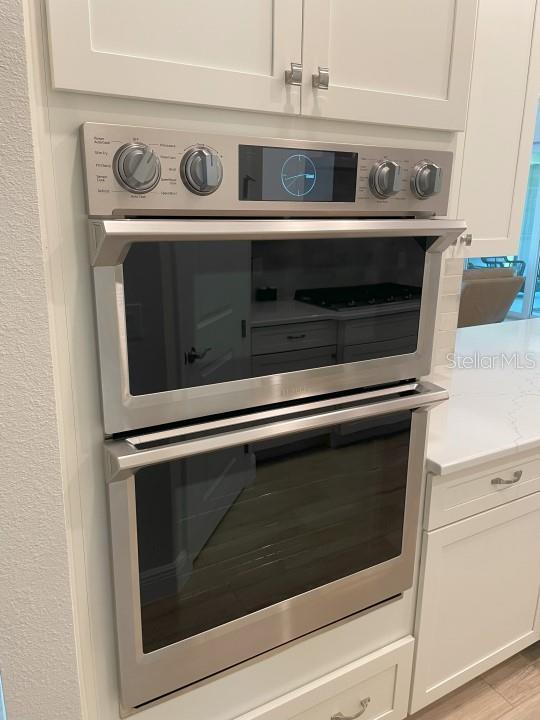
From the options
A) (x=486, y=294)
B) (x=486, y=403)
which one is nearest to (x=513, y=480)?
(x=486, y=403)

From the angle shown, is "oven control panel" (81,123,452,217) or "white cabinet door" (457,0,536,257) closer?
"oven control panel" (81,123,452,217)

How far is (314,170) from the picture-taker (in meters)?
1.04

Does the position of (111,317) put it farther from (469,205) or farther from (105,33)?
(469,205)

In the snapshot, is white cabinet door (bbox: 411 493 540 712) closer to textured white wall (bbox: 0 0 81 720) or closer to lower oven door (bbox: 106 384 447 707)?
lower oven door (bbox: 106 384 447 707)

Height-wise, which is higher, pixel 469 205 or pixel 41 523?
pixel 469 205

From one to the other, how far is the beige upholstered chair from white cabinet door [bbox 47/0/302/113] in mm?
4218

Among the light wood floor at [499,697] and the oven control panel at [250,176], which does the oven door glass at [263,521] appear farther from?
the light wood floor at [499,697]

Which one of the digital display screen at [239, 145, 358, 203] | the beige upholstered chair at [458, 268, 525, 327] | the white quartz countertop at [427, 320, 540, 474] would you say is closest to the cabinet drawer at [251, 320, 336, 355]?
the digital display screen at [239, 145, 358, 203]

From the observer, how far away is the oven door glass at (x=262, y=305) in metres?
0.94

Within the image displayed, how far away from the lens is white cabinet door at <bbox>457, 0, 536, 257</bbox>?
4.84 feet

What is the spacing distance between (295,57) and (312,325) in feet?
1.55

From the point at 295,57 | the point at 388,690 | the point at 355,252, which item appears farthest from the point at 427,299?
the point at 388,690

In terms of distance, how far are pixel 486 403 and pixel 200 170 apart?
4.40 feet

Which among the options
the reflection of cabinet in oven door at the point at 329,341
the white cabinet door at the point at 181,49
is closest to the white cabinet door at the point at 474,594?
the reflection of cabinet in oven door at the point at 329,341
